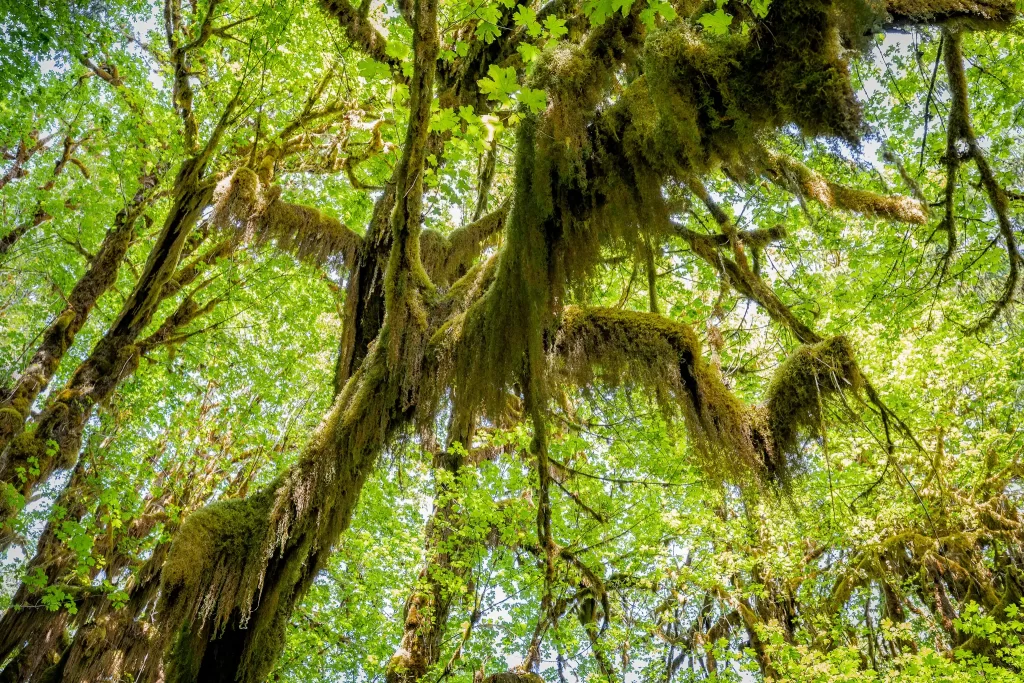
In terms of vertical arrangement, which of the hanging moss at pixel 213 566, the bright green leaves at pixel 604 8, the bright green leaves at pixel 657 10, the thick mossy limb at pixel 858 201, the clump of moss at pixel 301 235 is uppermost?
the thick mossy limb at pixel 858 201

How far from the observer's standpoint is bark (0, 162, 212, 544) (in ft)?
20.0

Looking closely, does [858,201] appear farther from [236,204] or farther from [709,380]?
[236,204]

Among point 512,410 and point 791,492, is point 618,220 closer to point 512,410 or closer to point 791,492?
point 791,492

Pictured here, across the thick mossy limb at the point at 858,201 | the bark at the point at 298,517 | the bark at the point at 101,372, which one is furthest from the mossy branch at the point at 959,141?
the bark at the point at 101,372

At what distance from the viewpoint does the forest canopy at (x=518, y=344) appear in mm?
2971

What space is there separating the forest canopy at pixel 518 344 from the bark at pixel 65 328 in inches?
1.7

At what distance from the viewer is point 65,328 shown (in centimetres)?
686

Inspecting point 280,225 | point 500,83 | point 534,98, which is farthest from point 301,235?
point 534,98

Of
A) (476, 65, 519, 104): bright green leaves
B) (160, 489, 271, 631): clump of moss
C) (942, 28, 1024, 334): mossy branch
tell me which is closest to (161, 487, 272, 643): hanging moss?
(160, 489, 271, 631): clump of moss

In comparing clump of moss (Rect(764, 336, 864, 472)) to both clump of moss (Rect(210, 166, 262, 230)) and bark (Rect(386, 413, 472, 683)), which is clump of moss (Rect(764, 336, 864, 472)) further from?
clump of moss (Rect(210, 166, 262, 230))

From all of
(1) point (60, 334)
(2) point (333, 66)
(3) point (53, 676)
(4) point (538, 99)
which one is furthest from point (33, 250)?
(4) point (538, 99)

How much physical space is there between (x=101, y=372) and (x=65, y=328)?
2.32 ft

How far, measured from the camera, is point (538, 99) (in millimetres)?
2775

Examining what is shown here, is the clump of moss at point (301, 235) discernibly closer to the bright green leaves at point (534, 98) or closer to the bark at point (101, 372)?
the bark at point (101, 372)
